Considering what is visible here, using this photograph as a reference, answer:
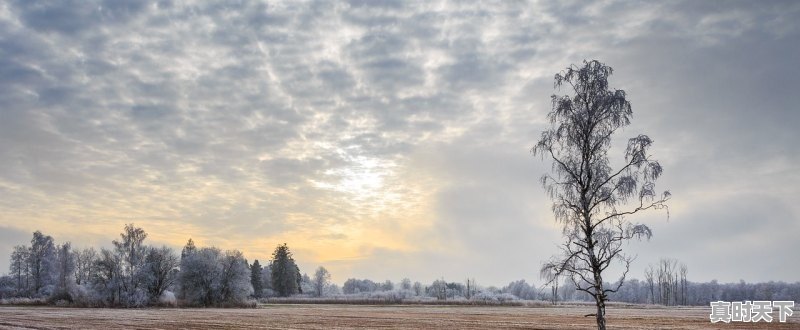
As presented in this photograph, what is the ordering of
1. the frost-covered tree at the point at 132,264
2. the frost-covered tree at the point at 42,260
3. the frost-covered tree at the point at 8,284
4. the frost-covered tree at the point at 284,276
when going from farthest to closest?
the frost-covered tree at the point at 284,276, the frost-covered tree at the point at 42,260, the frost-covered tree at the point at 8,284, the frost-covered tree at the point at 132,264

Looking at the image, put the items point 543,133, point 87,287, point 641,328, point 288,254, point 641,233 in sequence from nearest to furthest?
point 641,233 → point 543,133 → point 641,328 → point 87,287 → point 288,254

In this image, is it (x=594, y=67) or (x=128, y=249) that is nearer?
(x=594, y=67)

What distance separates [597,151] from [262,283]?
167m

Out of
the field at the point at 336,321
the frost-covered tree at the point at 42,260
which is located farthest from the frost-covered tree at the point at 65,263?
the field at the point at 336,321

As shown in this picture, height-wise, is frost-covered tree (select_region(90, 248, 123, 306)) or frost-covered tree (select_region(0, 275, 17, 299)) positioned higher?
frost-covered tree (select_region(90, 248, 123, 306))

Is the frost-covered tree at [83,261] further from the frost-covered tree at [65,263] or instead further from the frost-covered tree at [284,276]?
the frost-covered tree at [284,276]

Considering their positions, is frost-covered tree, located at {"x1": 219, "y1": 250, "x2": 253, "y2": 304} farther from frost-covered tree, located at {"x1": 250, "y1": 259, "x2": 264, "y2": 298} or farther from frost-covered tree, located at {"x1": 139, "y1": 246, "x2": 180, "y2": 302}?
frost-covered tree, located at {"x1": 250, "y1": 259, "x2": 264, "y2": 298}

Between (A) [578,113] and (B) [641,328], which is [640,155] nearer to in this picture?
(A) [578,113]

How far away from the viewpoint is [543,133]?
1208 inches

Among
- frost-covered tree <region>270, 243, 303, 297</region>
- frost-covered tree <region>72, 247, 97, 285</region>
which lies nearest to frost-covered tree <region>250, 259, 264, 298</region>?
frost-covered tree <region>270, 243, 303, 297</region>

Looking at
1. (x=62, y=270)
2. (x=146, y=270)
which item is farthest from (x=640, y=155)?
(x=62, y=270)

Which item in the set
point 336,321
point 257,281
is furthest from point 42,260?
point 336,321

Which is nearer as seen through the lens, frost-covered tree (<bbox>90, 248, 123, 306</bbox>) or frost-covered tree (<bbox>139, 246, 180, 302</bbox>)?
frost-covered tree (<bbox>90, 248, 123, 306</bbox>)

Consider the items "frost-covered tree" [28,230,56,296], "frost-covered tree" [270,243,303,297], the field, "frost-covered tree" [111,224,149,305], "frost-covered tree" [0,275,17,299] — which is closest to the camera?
the field
